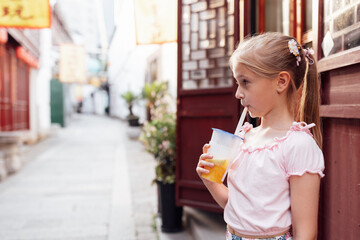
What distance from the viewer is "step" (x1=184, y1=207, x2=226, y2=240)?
3.64m

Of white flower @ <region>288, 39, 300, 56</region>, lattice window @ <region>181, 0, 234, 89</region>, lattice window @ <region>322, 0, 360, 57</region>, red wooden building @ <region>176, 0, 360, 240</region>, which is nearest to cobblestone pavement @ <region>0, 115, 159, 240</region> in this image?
red wooden building @ <region>176, 0, 360, 240</region>

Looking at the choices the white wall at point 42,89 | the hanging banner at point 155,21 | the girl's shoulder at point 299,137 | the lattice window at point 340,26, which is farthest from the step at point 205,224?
the white wall at point 42,89

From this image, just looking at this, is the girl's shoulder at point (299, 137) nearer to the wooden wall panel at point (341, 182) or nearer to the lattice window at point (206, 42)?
the wooden wall panel at point (341, 182)

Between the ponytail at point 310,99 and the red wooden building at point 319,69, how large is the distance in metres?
0.35

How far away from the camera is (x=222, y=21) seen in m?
3.80

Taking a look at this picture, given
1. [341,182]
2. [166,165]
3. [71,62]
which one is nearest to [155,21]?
[166,165]

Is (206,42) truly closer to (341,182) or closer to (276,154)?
(341,182)

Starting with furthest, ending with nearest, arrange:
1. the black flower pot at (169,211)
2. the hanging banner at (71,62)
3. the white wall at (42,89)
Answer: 1. the hanging banner at (71,62)
2. the white wall at (42,89)
3. the black flower pot at (169,211)

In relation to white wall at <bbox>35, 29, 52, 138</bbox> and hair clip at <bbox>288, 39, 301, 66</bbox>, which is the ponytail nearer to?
hair clip at <bbox>288, 39, 301, 66</bbox>

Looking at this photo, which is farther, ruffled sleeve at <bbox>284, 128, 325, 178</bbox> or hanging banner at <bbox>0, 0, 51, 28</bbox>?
hanging banner at <bbox>0, 0, 51, 28</bbox>

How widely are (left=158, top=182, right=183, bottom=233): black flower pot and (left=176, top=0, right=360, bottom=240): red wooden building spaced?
145mm

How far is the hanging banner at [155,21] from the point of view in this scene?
6387mm

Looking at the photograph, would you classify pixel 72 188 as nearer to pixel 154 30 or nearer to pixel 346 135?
pixel 154 30

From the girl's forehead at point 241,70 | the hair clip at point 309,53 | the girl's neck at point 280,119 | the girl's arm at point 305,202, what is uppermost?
the hair clip at point 309,53
